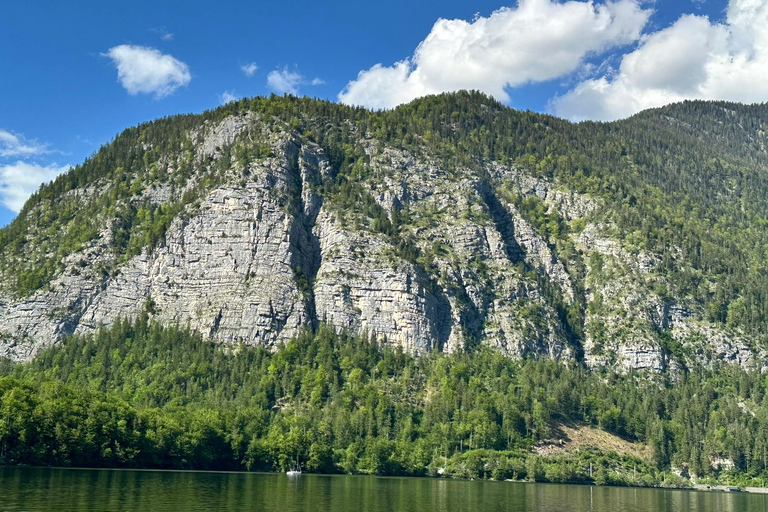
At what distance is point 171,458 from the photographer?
156m

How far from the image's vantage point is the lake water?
262 ft

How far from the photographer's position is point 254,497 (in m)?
96.8

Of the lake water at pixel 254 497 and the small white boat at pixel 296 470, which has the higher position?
the lake water at pixel 254 497

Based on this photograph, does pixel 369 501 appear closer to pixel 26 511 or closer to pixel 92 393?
pixel 26 511

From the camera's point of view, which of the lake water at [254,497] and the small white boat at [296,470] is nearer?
the lake water at [254,497]

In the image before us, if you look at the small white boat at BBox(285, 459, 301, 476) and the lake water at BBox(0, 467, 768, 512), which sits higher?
the lake water at BBox(0, 467, 768, 512)

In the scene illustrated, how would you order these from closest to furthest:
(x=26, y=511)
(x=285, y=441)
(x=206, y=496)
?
(x=26, y=511) → (x=206, y=496) → (x=285, y=441)

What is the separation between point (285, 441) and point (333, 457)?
14075 millimetres

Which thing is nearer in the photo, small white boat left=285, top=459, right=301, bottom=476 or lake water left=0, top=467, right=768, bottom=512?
lake water left=0, top=467, right=768, bottom=512

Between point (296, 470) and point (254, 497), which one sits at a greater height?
point (254, 497)

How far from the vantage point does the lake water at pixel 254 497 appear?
3147 inches

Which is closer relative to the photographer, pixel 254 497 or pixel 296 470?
pixel 254 497

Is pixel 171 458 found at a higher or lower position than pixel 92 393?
lower

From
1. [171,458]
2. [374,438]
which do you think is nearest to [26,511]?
[171,458]
